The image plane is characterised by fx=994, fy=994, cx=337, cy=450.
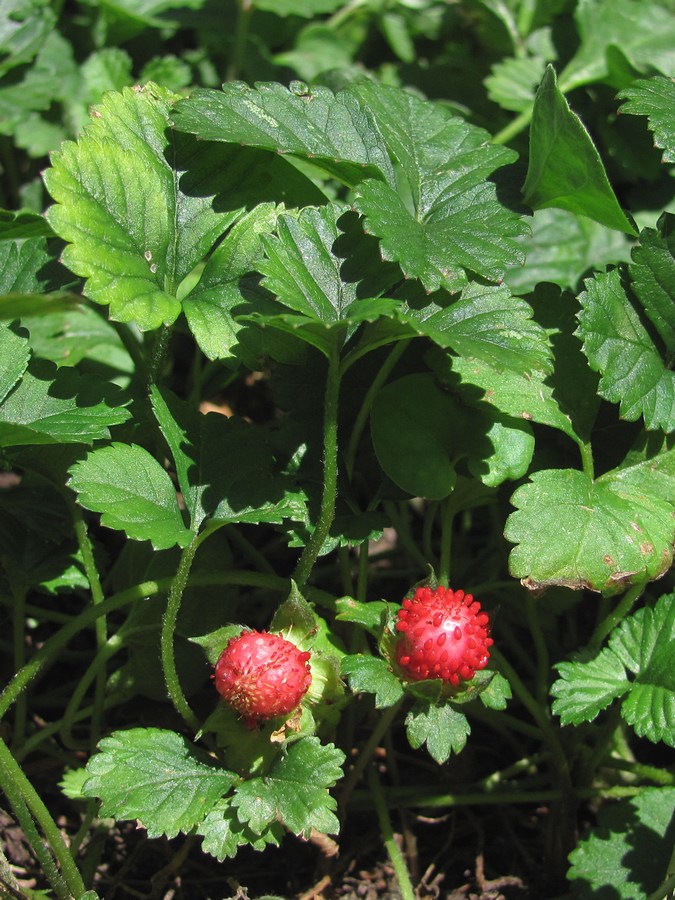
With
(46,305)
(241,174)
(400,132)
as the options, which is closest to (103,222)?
(241,174)

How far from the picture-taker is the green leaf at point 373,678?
4.32 ft

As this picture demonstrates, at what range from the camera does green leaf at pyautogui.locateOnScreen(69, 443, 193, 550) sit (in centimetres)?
140

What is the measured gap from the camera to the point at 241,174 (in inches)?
65.7

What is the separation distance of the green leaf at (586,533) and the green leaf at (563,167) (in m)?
0.43

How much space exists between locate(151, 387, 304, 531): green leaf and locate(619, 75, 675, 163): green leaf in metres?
0.79

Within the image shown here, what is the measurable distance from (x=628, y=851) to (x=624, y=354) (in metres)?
0.79

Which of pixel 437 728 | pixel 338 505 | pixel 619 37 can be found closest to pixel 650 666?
pixel 437 728

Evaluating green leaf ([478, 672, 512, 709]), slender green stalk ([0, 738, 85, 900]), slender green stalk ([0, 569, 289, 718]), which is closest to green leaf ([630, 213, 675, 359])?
green leaf ([478, 672, 512, 709])

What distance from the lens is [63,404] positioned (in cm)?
152

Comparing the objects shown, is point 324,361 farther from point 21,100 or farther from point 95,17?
point 95,17

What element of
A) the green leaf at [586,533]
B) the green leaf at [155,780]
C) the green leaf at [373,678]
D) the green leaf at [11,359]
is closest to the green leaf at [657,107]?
the green leaf at [586,533]

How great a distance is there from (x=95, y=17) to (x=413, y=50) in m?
0.87

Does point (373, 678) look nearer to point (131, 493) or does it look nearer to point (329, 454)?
point (329, 454)

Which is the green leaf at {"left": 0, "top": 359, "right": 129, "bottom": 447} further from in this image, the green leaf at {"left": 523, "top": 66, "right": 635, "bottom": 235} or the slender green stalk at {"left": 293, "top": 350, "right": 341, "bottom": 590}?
the green leaf at {"left": 523, "top": 66, "right": 635, "bottom": 235}
